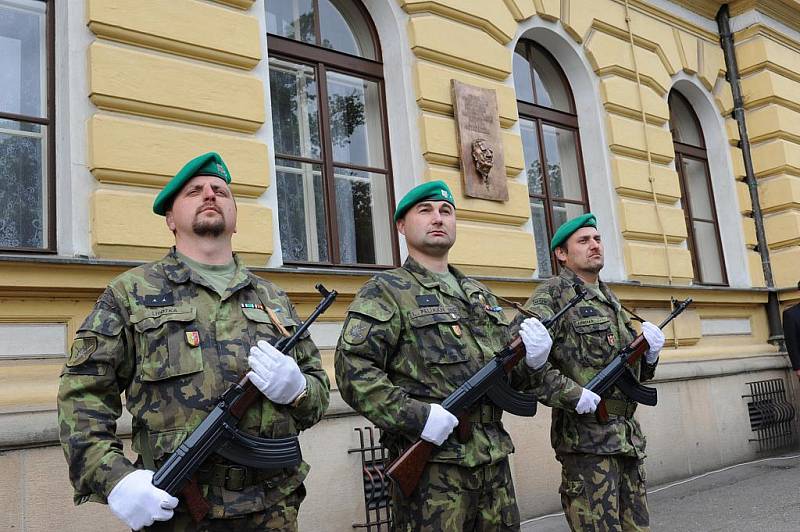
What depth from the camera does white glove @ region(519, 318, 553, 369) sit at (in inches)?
122

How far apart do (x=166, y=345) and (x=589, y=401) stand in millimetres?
2038

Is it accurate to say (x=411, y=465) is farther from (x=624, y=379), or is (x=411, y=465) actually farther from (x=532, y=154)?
(x=532, y=154)

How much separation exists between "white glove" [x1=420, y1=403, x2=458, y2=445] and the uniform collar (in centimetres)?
80

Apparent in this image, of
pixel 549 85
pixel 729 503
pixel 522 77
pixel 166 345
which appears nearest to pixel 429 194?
pixel 166 345

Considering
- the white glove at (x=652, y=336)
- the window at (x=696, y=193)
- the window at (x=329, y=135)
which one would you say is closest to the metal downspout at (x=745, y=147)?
the window at (x=696, y=193)

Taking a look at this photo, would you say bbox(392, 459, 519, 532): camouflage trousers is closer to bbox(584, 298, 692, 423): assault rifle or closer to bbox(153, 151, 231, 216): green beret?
bbox(584, 298, 692, 423): assault rifle

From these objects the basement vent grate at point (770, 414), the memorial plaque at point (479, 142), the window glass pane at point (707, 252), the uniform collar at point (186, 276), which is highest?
the memorial plaque at point (479, 142)

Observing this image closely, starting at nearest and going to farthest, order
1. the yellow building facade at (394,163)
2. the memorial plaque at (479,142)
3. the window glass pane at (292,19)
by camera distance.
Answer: the yellow building facade at (394,163) < the window glass pane at (292,19) < the memorial plaque at (479,142)

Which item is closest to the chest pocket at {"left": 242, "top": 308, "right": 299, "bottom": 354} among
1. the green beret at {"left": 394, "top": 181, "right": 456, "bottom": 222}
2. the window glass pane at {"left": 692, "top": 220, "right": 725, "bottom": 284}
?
the green beret at {"left": 394, "top": 181, "right": 456, "bottom": 222}

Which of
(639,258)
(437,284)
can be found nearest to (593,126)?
(639,258)

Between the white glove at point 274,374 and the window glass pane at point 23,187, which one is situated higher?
the window glass pane at point 23,187

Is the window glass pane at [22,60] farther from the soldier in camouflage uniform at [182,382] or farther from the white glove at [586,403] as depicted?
the white glove at [586,403]

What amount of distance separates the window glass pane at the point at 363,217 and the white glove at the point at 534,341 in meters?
2.48

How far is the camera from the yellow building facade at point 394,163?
4.00 metres
